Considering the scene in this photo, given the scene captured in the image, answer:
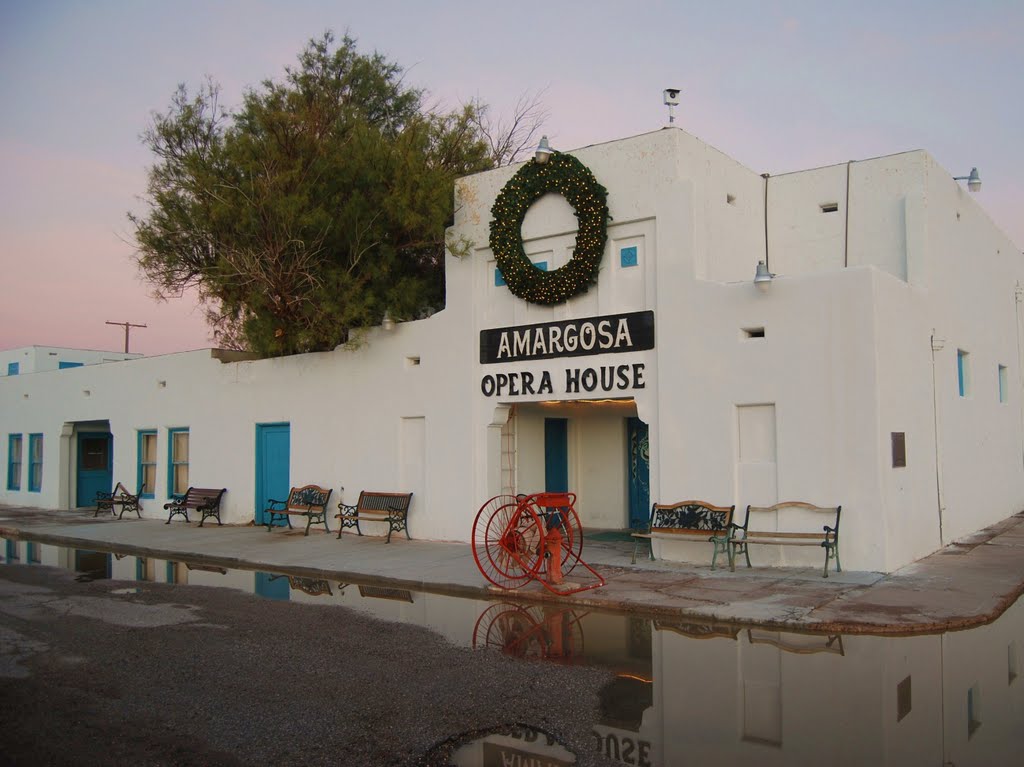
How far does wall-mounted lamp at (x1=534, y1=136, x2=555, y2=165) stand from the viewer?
14.9m

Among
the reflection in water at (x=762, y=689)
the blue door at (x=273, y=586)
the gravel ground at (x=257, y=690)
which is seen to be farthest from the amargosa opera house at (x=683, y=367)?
the gravel ground at (x=257, y=690)

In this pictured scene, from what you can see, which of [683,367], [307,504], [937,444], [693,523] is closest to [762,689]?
[693,523]

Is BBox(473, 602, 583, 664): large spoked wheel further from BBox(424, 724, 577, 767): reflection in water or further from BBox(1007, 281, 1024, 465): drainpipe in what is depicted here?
BBox(1007, 281, 1024, 465): drainpipe

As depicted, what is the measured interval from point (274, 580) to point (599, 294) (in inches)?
272

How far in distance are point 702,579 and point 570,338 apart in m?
4.77

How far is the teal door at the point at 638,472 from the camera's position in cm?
1761

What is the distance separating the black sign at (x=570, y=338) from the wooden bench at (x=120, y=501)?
1232 centimetres

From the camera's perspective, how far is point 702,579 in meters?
11.8

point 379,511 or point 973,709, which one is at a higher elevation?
point 379,511

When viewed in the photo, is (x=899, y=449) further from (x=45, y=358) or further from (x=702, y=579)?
(x=45, y=358)

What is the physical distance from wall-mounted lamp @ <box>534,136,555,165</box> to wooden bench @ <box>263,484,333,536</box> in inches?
321

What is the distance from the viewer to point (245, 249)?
56.5 ft

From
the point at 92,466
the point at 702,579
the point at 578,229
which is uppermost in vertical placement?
the point at 578,229

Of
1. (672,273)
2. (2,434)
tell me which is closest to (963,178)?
(672,273)
